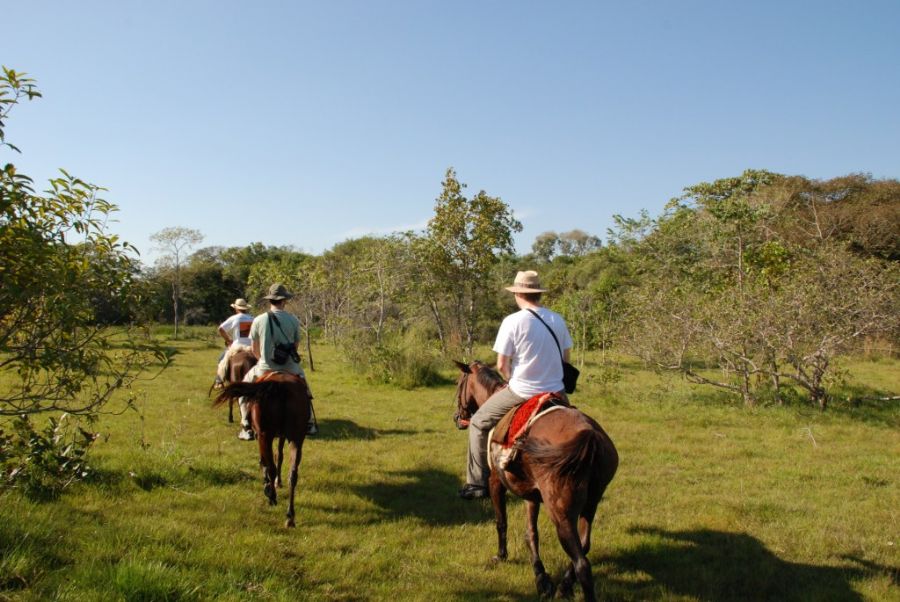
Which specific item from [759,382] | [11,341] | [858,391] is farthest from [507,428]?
[858,391]

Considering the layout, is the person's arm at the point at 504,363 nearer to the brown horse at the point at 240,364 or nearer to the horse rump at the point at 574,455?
the horse rump at the point at 574,455

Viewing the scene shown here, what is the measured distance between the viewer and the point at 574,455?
4.05 m

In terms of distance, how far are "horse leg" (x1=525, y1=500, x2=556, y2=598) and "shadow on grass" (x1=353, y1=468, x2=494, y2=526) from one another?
4.80 feet

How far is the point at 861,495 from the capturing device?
24.0 feet

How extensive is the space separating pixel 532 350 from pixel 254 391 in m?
3.13

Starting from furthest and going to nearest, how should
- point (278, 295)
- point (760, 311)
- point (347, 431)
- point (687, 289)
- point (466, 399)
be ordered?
point (687, 289), point (760, 311), point (347, 431), point (278, 295), point (466, 399)

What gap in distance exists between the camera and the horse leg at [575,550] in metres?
3.86

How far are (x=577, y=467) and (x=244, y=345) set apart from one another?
780cm

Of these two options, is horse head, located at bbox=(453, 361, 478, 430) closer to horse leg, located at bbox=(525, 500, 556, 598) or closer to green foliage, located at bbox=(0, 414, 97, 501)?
horse leg, located at bbox=(525, 500, 556, 598)

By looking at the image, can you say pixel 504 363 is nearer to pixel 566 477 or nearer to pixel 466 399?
pixel 566 477

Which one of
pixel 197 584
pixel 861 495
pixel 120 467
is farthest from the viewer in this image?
pixel 861 495

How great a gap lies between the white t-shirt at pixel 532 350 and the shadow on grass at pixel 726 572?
1721 mm

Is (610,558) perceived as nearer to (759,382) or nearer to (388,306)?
(759,382)

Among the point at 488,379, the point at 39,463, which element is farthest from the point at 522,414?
the point at 39,463
